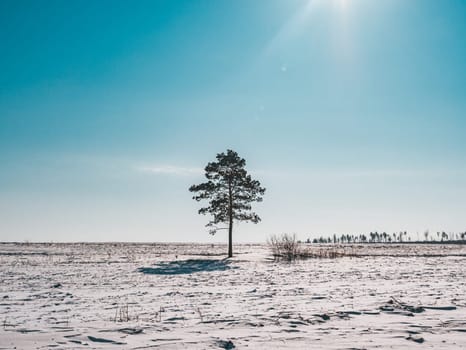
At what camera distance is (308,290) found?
508 inches

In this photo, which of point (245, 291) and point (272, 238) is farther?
point (272, 238)

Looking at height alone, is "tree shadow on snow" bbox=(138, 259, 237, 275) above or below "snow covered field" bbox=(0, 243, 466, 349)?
below

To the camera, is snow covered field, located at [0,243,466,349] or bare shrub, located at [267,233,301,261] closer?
snow covered field, located at [0,243,466,349]

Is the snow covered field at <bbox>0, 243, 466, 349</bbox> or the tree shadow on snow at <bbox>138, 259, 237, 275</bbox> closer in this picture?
the snow covered field at <bbox>0, 243, 466, 349</bbox>

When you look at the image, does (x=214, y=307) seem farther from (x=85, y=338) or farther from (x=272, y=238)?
(x=272, y=238)

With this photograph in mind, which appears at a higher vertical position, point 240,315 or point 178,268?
point 240,315

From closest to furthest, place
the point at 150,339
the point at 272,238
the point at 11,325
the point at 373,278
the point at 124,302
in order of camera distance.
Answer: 1. the point at 150,339
2. the point at 11,325
3. the point at 124,302
4. the point at 373,278
5. the point at 272,238

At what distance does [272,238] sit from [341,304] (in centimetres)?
2272

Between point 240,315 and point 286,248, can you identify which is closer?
point 240,315

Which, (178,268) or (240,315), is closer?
(240,315)

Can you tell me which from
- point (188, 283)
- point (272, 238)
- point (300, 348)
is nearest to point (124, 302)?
point (188, 283)

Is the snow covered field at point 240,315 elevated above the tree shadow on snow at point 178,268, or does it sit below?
above

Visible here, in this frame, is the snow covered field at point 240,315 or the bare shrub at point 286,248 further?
the bare shrub at point 286,248

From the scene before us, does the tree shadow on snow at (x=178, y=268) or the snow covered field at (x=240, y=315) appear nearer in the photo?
the snow covered field at (x=240, y=315)
